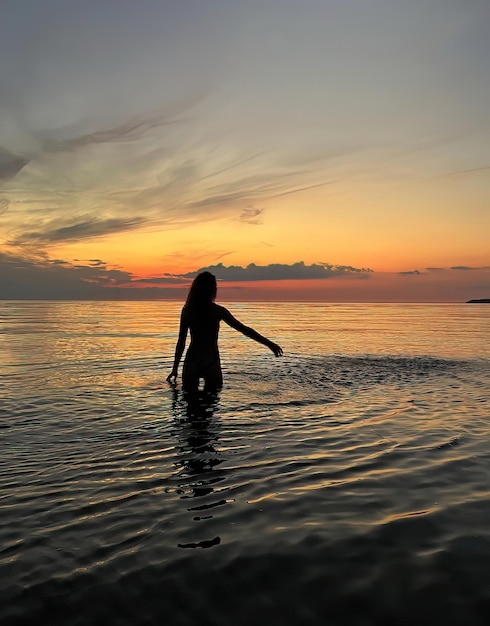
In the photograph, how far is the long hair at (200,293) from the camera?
10672 millimetres

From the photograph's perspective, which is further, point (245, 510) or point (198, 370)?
point (198, 370)

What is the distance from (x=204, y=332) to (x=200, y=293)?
1.03 metres

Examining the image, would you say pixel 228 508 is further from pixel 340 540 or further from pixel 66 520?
pixel 66 520

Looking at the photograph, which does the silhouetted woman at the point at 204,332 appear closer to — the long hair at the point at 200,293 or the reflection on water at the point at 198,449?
the long hair at the point at 200,293

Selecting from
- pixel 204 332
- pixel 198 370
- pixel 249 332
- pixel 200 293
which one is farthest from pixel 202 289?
pixel 198 370

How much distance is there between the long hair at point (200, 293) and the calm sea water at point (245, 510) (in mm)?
2170

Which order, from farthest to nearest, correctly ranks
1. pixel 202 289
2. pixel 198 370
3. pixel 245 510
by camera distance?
1. pixel 198 370
2. pixel 202 289
3. pixel 245 510

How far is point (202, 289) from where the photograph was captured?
10.7 m

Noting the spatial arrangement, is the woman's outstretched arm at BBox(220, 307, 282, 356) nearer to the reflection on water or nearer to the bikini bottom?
the bikini bottom

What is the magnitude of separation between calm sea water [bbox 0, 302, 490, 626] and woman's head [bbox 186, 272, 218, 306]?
2368 millimetres

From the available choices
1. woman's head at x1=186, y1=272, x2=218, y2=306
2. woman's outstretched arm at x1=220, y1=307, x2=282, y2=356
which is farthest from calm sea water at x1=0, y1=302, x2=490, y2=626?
woman's head at x1=186, y1=272, x2=218, y2=306

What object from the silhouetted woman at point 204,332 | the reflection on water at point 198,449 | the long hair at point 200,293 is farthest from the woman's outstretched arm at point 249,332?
the reflection on water at point 198,449

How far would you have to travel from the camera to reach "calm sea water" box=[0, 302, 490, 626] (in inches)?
137

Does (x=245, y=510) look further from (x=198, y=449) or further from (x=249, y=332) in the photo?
(x=249, y=332)
